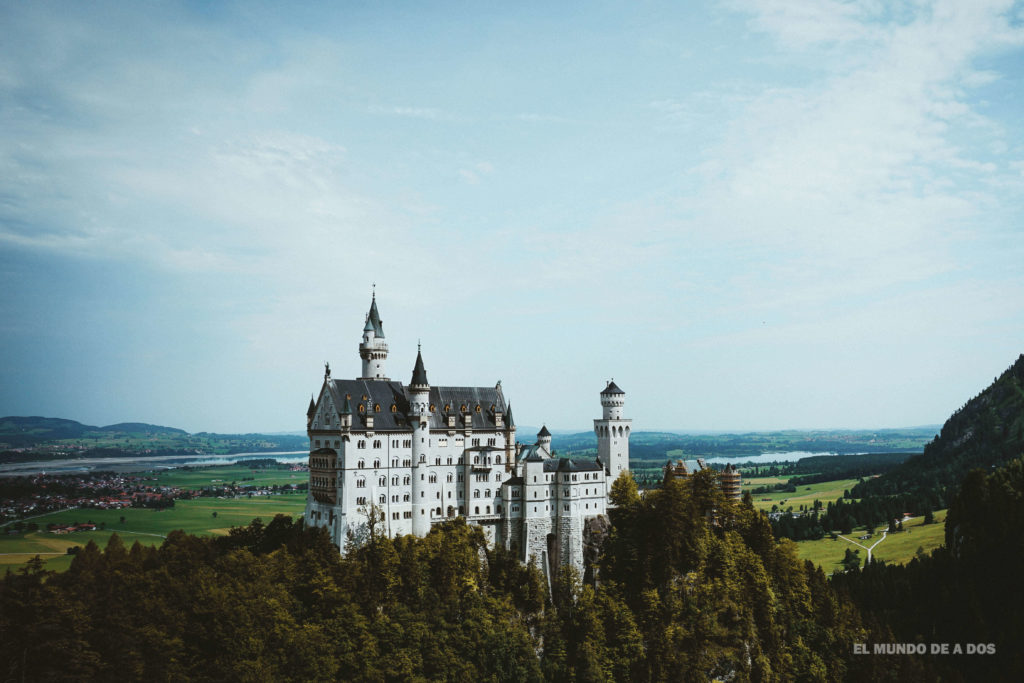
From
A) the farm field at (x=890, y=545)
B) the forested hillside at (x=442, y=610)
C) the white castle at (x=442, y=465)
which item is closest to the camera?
the forested hillside at (x=442, y=610)

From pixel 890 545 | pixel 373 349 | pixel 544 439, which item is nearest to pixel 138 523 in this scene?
pixel 373 349

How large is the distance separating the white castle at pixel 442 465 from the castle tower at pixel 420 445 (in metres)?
0.11

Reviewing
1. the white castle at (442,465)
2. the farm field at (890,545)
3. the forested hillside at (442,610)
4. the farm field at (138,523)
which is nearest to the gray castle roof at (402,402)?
the white castle at (442,465)

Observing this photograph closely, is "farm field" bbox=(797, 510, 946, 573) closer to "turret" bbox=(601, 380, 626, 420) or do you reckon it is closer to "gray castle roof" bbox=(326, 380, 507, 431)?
"turret" bbox=(601, 380, 626, 420)

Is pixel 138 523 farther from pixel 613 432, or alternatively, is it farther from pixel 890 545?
pixel 890 545

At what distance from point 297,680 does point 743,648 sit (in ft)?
160

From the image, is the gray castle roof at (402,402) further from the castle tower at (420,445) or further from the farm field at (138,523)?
the farm field at (138,523)

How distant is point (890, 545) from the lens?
495 ft

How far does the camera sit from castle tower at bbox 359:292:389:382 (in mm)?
88812

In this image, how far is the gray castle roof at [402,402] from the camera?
7862cm

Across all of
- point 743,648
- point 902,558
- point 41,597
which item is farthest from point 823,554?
point 41,597

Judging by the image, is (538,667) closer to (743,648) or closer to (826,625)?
(743,648)

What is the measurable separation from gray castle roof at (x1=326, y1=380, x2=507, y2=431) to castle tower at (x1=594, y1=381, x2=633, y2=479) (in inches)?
537

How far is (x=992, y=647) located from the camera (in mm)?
95875
